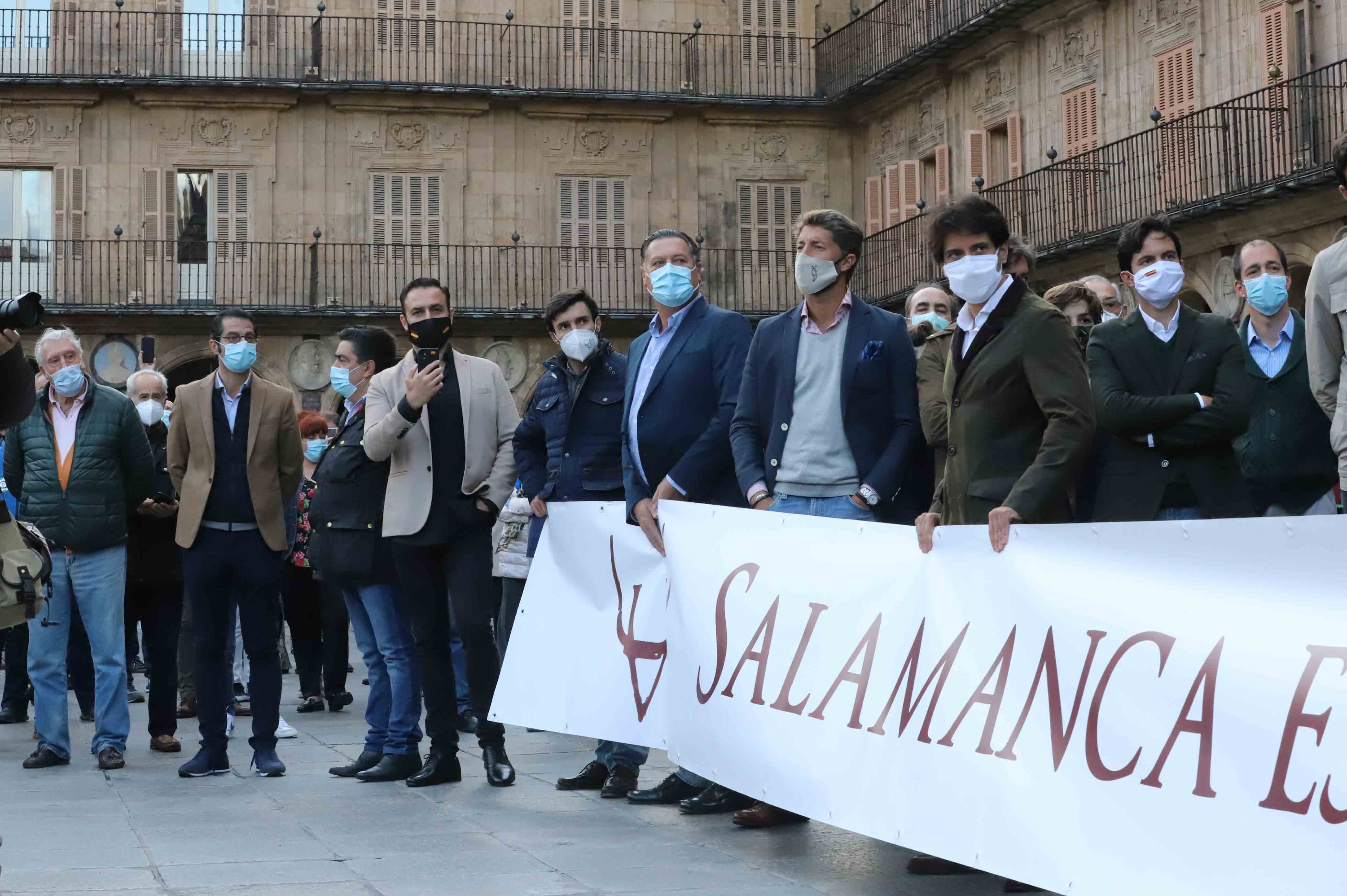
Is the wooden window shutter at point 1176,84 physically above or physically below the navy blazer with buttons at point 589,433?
above

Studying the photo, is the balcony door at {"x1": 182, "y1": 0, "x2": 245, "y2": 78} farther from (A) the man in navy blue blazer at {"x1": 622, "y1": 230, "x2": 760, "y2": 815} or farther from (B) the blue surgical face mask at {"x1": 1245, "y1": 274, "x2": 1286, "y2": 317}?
(B) the blue surgical face mask at {"x1": 1245, "y1": 274, "x2": 1286, "y2": 317}

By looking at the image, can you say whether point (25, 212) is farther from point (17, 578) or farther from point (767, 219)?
point (17, 578)

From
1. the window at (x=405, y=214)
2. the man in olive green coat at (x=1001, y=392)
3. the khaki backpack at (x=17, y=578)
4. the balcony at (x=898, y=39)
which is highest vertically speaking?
the balcony at (x=898, y=39)

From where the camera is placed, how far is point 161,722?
872cm

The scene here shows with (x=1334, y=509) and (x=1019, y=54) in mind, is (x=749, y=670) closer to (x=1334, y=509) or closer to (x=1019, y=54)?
(x=1334, y=509)

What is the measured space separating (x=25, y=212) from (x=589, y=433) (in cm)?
2563

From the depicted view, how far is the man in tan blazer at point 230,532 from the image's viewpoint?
7656 millimetres

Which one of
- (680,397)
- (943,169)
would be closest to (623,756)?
(680,397)

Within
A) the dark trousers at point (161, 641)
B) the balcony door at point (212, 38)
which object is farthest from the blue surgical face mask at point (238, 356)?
the balcony door at point (212, 38)

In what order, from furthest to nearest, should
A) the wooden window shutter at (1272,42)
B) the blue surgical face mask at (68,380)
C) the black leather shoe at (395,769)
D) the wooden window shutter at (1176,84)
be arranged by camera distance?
the wooden window shutter at (1176,84), the wooden window shutter at (1272,42), the blue surgical face mask at (68,380), the black leather shoe at (395,769)

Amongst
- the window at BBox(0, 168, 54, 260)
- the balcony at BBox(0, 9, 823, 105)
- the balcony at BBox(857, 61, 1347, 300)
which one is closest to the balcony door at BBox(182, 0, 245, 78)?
the balcony at BBox(0, 9, 823, 105)

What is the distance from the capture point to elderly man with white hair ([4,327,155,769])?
323 inches

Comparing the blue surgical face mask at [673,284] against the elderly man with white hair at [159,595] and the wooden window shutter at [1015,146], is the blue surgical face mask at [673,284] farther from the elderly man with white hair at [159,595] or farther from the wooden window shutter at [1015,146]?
the wooden window shutter at [1015,146]

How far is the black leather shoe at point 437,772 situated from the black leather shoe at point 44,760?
6.45 ft
